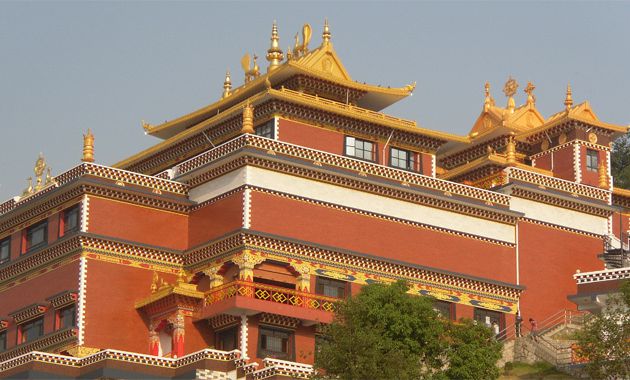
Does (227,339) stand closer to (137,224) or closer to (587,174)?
(137,224)

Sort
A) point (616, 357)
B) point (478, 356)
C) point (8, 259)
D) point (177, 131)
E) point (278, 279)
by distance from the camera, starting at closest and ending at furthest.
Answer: point (616, 357)
point (478, 356)
point (278, 279)
point (8, 259)
point (177, 131)

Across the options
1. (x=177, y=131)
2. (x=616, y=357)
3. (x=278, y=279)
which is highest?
(x=177, y=131)

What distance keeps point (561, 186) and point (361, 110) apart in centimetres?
1012

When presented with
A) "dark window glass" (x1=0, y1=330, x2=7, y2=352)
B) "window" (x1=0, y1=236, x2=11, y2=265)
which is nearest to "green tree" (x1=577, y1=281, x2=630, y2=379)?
"dark window glass" (x1=0, y1=330, x2=7, y2=352)

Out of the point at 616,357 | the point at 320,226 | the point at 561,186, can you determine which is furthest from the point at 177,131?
the point at 616,357

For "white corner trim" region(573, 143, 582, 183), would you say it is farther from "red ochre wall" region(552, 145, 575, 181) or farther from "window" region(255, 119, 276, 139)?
"window" region(255, 119, 276, 139)

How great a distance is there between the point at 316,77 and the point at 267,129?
3314 mm

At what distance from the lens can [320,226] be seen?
62.7 meters

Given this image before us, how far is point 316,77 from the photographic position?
2650 inches

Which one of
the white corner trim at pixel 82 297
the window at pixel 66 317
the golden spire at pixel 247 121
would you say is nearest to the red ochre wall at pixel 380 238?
the golden spire at pixel 247 121

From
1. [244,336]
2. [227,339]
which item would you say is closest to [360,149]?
[227,339]

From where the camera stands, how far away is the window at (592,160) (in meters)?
74.6

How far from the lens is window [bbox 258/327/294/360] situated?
5997cm

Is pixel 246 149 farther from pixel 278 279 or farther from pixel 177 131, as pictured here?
pixel 177 131
